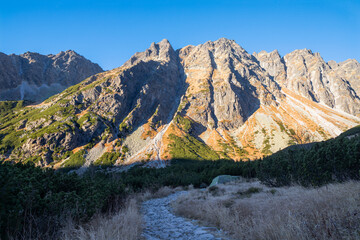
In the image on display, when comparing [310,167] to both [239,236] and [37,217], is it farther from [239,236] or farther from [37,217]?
[37,217]

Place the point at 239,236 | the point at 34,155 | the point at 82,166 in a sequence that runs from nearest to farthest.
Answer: the point at 239,236 < the point at 82,166 < the point at 34,155

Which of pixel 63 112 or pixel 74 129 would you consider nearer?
pixel 74 129

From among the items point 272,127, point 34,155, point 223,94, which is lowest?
point 272,127

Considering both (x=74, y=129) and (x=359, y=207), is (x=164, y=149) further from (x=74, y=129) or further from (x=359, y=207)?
(x=359, y=207)

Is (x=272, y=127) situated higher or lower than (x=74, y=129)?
lower

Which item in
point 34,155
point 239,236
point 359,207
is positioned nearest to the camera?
point 359,207

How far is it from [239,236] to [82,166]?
124677 mm

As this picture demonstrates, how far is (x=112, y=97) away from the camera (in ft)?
538

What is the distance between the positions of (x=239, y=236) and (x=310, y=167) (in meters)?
15.5

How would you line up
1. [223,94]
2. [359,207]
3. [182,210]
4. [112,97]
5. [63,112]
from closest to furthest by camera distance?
1. [359,207]
2. [182,210]
3. [63,112]
4. [112,97]
5. [223,94]

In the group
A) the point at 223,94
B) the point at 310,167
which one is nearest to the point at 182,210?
the point at 310,167


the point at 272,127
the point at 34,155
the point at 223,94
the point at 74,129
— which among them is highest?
the point at 223,94

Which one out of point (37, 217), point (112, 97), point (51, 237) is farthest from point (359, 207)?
point (112, 97)

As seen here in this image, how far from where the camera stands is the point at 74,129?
134 m
